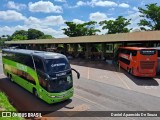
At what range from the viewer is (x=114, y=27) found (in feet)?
183

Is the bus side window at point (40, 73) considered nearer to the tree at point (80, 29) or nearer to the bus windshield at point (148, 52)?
the bus windshield at point (148, 52)

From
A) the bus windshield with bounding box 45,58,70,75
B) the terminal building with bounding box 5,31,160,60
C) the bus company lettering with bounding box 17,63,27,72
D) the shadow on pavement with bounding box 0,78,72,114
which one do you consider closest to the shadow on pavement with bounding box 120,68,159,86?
the terminal building with bounding box 5,31,160,60

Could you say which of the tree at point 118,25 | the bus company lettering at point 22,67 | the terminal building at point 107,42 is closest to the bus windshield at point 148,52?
the terminal building at point 107,42

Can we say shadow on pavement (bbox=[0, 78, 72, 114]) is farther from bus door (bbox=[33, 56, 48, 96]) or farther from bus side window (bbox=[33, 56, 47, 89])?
bus side window (bbox=[33, 56, 47, 89])

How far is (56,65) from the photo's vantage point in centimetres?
1278

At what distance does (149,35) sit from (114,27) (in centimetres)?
3104

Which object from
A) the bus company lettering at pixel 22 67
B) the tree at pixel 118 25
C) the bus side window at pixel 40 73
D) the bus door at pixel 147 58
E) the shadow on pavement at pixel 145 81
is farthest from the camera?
the tree at pixel 118 25

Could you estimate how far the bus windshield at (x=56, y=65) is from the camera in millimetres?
12438

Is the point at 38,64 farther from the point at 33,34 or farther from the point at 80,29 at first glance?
the point at 33,34

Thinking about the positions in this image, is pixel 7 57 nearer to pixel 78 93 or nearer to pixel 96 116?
pixel 78 93

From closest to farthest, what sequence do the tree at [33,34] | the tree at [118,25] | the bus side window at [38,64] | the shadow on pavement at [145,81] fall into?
the bus side window at [38,64]
the shadow on pavement at [145,81]
the tree at [118,25]
the tree at [33,34]

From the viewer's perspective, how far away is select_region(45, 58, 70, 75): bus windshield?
12.4 m

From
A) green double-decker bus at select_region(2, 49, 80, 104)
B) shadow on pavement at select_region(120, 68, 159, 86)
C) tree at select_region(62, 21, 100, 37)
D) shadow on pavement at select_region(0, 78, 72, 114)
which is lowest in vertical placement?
shadow on pavement at select_region(0, 78, 72, 114)

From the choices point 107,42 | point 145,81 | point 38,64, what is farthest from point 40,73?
point 107,42
